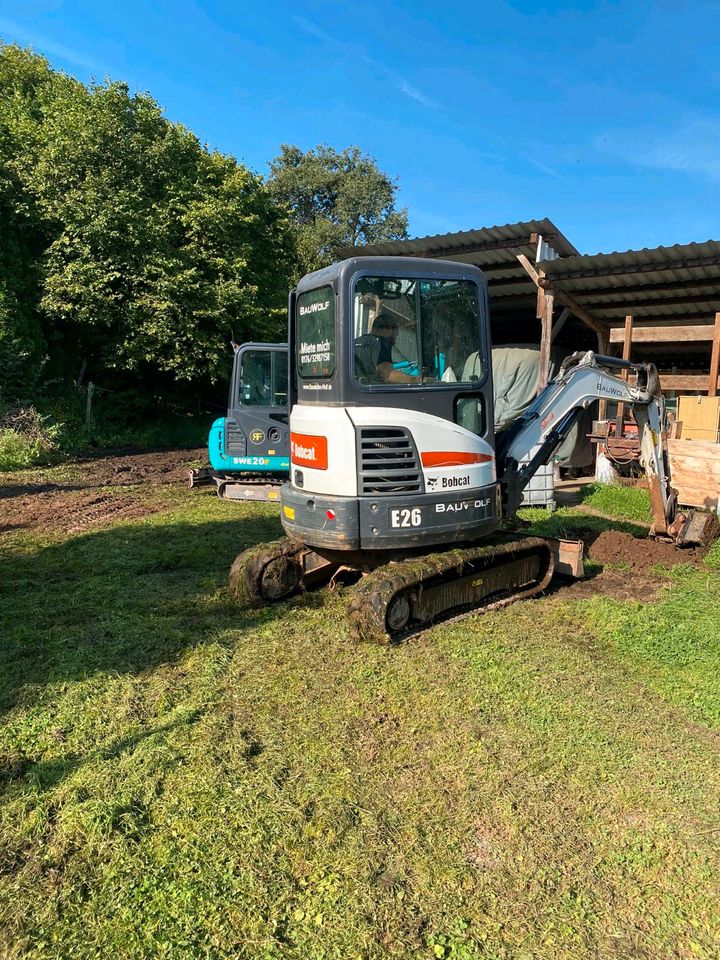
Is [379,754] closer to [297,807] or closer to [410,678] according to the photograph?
[297,807]

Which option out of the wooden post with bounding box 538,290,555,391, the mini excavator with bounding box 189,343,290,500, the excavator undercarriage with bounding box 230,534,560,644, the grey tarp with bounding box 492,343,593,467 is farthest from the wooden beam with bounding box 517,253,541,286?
the excavator undercarriage with bounding box 230,534,560,644

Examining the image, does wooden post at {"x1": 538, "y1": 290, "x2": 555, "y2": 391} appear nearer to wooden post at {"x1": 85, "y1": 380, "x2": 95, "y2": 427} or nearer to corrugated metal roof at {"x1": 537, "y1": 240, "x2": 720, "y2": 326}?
corrugated metal roof at {"x1": 537, "y1": 240, "x2": 720, "y2": 326}

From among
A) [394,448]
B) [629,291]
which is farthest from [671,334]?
[394,448]

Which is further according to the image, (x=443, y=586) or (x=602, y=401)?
(x=602, y=401)

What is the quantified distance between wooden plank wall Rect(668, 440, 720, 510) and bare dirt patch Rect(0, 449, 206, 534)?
795cm

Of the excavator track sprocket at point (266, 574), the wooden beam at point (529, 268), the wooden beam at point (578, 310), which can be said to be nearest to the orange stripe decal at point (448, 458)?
the excavator track sprocket at point (266, 574)

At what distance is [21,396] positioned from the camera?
17000 mm

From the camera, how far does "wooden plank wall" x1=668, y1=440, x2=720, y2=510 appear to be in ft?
32.1

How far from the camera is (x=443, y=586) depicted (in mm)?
5566

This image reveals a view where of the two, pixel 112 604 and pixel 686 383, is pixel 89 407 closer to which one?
pixel 112 604

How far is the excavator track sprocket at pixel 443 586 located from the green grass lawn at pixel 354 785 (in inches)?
8.5

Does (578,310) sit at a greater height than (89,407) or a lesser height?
greater

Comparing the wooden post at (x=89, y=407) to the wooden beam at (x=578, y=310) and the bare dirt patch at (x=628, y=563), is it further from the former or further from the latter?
the bare dirt patch at (x=628, y=563)

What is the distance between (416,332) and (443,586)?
2063 mm
